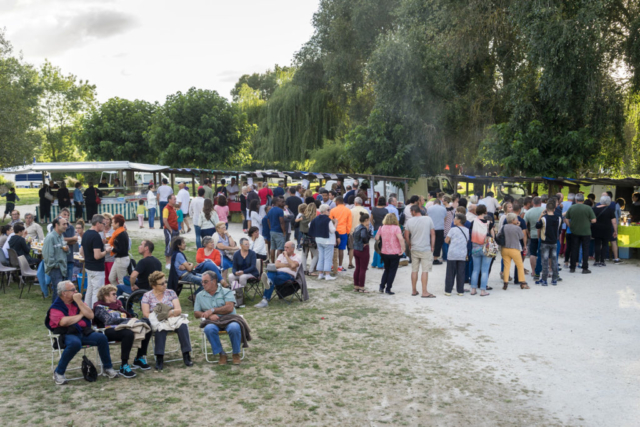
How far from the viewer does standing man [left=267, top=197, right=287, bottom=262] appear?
11938 mm

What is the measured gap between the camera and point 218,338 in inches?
267

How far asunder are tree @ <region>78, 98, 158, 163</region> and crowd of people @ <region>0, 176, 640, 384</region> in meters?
24.3

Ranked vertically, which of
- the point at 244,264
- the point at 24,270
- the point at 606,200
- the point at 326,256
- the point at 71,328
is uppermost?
the point at 606,200

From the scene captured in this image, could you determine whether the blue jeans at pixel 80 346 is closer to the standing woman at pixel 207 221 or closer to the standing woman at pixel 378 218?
the standing woman at pixel 207 221

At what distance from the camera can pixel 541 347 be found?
7.32 metres

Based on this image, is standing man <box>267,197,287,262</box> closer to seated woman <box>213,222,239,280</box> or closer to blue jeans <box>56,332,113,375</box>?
seated woman <box>213,222,239,280</box>

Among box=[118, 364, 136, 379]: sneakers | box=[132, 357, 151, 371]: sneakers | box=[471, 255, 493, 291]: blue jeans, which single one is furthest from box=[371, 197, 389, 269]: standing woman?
box=[118, 364, 136, 379]: sneakers

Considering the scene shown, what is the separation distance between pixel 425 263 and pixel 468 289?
128cm

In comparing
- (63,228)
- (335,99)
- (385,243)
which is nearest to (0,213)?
(335,99)

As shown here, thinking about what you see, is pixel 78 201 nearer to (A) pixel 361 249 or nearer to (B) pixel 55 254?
(B) pixel 55 254

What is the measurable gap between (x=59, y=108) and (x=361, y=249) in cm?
5807

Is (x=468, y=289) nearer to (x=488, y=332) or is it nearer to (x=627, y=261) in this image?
(x=488, y=332)

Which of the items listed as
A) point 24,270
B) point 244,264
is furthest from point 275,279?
point 24,270

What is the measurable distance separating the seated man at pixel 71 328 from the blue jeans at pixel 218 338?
115cm
